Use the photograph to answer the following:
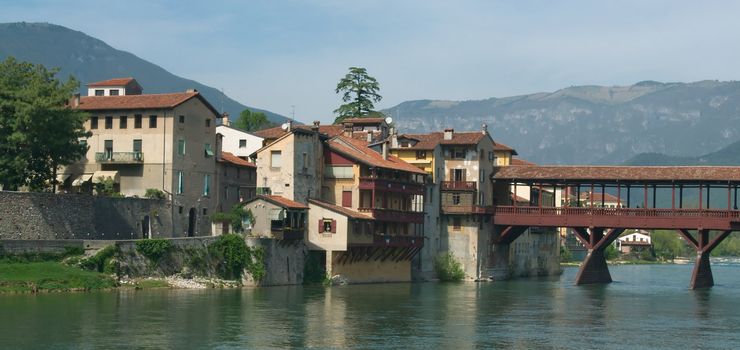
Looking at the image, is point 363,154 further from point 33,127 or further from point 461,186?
point 33,127

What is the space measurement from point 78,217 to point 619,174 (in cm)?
5025

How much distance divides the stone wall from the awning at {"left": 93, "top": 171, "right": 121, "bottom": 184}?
15.2ft

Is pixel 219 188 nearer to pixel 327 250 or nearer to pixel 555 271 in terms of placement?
pixel 327 250

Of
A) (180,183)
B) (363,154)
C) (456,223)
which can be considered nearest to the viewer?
(180,183)

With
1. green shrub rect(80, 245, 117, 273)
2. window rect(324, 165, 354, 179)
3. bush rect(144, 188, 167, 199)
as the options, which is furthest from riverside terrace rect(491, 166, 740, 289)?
green shrub rect(80, 245, 117, 273)

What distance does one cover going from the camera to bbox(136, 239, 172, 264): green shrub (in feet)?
262

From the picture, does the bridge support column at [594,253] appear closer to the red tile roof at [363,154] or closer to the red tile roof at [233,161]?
the red tile roof at [363,154]

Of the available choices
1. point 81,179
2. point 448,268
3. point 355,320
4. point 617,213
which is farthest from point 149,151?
point 617,213

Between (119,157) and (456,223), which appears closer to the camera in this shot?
(119,157)

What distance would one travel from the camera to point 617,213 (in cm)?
11012

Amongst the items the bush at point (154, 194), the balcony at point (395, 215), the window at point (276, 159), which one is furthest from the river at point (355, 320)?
the bush at point (154, 194)

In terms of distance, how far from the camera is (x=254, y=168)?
10900cm

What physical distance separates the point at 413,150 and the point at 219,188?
2041 centimetres

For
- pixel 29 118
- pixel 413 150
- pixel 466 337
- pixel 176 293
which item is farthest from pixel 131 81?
pixel 466 337
